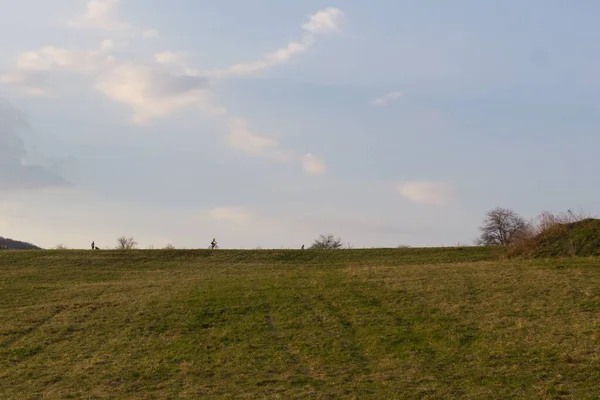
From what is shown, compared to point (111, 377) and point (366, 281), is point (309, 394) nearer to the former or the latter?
point (111, 377)

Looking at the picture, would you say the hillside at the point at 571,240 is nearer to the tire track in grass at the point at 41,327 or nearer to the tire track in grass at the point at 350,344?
the tire track in grass at the point at 350,344

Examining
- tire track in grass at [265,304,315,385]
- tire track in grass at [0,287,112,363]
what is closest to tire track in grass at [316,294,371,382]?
tire track in grass at [265,304,315,385]

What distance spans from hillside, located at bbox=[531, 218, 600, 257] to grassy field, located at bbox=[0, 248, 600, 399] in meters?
4.98

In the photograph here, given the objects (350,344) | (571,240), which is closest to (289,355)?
(350,344)

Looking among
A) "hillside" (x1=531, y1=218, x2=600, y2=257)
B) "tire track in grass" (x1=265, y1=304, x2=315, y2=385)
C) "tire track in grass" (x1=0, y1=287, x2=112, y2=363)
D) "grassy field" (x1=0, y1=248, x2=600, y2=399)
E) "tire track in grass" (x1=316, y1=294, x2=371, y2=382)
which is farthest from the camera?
"hillside" (x1=531, y1=218, x2=600, y2=257)

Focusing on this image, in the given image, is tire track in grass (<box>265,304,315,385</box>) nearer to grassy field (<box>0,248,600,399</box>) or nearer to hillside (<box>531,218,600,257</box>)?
grassy field (<box>0,248,600,399</box>)

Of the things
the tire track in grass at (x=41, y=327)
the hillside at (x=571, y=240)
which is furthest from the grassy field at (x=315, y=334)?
the hillside at (x=571, y=240)

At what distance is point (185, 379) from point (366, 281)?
19.6 meters

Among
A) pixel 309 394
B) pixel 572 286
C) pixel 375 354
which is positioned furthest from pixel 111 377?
pixel 572 286

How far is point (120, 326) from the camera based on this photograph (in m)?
29.3

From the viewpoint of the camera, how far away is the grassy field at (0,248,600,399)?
744 inches

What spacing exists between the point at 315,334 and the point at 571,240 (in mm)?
Result: 29884

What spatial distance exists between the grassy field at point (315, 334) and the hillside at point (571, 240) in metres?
4.98

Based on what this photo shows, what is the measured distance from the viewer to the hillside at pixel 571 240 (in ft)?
152
